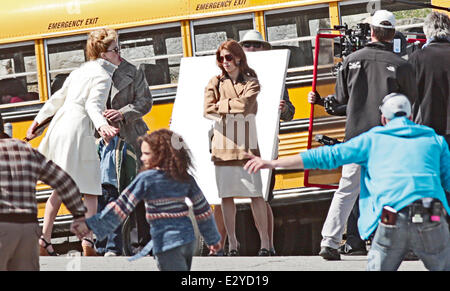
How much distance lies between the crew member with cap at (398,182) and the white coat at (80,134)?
2451 mm

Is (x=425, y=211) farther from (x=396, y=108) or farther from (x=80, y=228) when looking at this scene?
(x=80, y=228)

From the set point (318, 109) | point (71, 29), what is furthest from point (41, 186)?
point (318, 109)

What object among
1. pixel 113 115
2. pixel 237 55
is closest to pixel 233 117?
pixel 237 55

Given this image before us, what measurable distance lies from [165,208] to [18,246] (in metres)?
0.68

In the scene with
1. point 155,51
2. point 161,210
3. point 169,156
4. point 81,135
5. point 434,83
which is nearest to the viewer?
point 161,210

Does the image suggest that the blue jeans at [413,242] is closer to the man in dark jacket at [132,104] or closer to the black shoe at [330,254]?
the black shoe at [330,254]

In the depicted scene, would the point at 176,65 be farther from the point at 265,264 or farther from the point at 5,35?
the point at 265,264

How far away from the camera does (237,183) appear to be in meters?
7.21

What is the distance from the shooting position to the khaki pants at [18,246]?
5.04 metres

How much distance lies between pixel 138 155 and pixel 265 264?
52.8 inches

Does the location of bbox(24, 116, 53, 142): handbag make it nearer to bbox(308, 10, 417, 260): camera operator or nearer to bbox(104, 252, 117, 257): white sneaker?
bbox(104, 252, 117, 257): white sneaker

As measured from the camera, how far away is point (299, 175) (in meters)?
8.34

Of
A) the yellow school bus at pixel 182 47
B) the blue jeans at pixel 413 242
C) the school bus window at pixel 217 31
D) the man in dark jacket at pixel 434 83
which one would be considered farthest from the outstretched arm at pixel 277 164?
the school bus window at pixel 217 31

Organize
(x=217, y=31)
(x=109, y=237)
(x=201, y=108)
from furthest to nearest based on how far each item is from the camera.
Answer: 1. (x=217, y=31)
2. (x=201, y=108)
3. (x=109, y=237)
